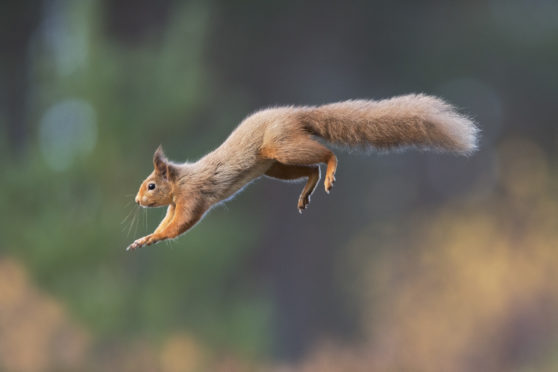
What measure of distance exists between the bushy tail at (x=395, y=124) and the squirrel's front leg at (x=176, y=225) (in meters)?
0.17

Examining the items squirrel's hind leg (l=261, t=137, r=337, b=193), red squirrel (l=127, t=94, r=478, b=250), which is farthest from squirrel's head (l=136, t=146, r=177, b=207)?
squirrel's hind leg (l=261, t=137, r=337, b=193)

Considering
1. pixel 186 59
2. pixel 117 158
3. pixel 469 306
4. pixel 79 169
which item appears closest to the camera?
pixel 117 158

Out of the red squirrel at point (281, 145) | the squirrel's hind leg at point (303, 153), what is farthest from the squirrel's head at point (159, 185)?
the squirrel's hind leg at point (303, 153)

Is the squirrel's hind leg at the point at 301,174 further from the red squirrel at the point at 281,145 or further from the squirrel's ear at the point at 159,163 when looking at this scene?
the squirrel's ear at the point at 159,163

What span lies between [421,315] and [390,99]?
4.63m

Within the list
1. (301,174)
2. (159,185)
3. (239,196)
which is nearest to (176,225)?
(159,185)

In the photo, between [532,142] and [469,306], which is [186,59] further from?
[532,142]

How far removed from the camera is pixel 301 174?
0.96 meters

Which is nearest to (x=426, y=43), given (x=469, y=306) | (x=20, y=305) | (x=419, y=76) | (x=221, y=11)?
(x=419, y=76)

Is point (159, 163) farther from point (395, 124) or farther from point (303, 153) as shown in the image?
point (395, 124)

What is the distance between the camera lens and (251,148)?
2.94 feet

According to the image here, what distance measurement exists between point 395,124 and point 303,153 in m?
0.11

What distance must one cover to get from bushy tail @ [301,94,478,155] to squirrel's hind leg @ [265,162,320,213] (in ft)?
0.24

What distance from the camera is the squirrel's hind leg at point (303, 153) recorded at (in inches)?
33.5
